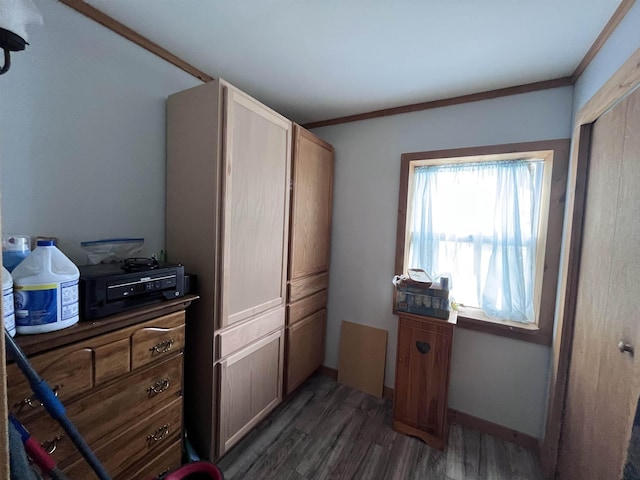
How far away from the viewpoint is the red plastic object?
1.19 m

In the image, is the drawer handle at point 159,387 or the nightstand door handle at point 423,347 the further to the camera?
the nightstand door handle at point 423,347

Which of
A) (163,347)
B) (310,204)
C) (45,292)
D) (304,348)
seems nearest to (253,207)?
(310,204)

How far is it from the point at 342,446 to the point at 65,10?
9.05ft

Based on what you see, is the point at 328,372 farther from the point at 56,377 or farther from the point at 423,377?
the point at 56,377

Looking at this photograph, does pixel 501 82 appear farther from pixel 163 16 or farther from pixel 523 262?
pixel 163 16

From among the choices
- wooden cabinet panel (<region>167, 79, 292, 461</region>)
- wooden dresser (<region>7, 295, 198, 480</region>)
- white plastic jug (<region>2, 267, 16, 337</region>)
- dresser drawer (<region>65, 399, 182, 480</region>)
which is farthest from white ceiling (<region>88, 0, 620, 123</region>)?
dresser drawer (<region>65, 399, 182, 480</region>)

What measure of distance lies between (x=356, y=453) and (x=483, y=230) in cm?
175

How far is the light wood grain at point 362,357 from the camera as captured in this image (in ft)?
7.47

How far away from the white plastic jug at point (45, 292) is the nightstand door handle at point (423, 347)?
1.83 metres

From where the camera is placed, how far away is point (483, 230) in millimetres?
2002

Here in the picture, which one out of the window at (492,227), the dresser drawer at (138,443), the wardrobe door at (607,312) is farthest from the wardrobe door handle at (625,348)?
the dresser drawer at (138,443)

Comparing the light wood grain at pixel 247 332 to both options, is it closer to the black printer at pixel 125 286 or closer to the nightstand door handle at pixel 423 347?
the black printer at pixel 125 286

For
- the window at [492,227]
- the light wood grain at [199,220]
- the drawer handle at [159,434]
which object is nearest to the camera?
the drawer handle at [159,434]

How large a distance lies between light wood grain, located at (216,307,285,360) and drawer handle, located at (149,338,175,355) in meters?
0.24
